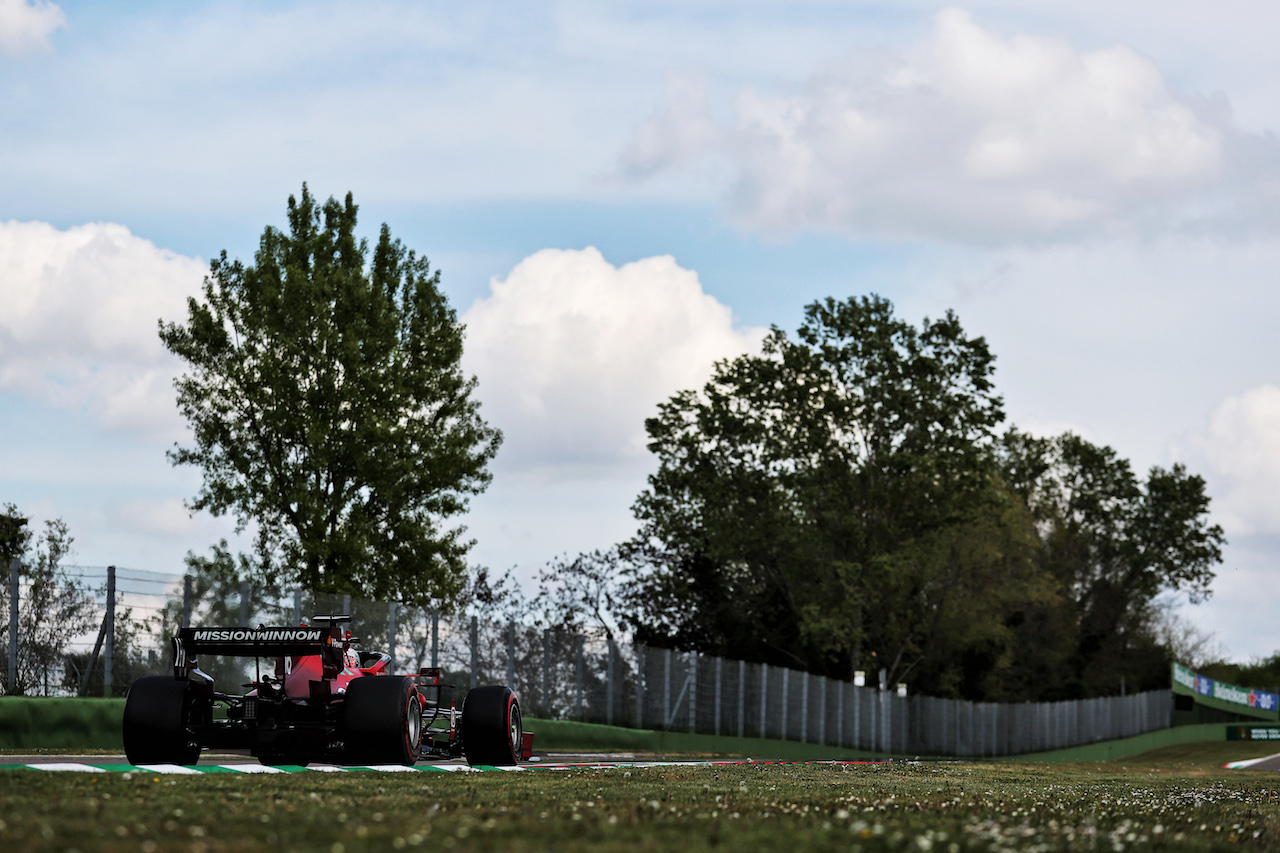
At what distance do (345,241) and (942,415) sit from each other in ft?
76.1

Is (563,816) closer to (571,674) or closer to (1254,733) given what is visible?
(571,674)

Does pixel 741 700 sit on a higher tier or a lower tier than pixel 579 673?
lower

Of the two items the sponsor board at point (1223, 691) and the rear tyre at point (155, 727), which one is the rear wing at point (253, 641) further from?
the sponsor board at point (1223, 691)

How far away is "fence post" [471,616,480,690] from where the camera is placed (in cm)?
2806

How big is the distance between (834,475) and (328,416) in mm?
22003

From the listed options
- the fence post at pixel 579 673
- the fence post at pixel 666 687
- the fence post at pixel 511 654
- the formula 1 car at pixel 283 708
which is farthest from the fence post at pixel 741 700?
the formula 1 car at pixel 283 708

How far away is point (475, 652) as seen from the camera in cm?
2814

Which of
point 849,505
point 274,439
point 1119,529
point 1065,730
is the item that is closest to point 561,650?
point 274,439

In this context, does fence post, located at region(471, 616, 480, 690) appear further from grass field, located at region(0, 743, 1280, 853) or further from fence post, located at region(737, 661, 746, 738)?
grass field, located at region(0, 743, 1280, 853)

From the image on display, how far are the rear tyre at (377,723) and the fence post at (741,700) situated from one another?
87.4 ft

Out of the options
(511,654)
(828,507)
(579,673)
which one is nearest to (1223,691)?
(828,507)

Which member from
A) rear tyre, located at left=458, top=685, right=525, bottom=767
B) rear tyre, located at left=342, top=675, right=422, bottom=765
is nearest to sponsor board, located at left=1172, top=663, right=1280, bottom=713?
rear tyre, located at left=458, top=685, right=525, bottom=767

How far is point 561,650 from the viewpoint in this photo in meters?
30.9

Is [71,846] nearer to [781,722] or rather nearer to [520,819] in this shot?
[520,819]
